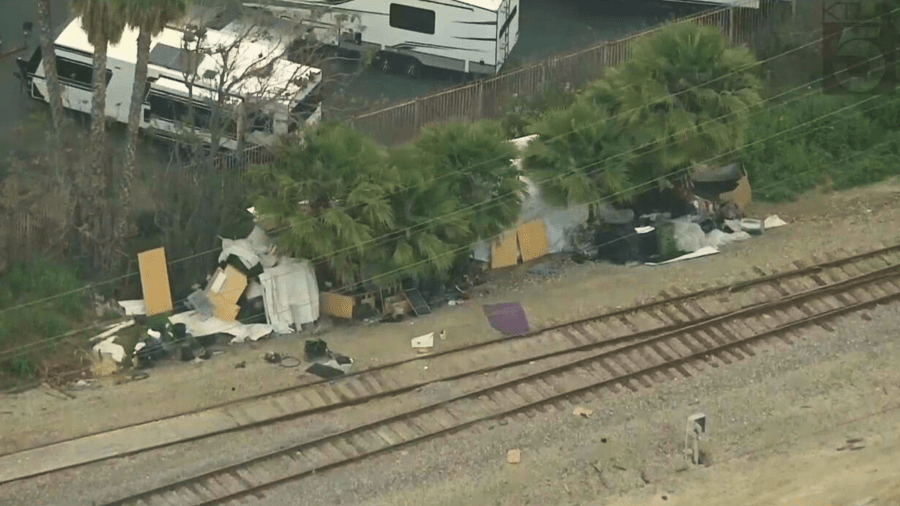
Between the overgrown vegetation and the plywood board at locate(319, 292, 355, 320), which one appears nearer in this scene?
the overgrown vegetation

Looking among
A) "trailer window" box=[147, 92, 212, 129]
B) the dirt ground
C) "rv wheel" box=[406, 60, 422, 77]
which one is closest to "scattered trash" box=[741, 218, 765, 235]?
the dirt ground

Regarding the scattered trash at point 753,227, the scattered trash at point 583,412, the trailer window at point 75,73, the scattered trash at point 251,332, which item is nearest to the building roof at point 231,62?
the trailer window at point 75,73

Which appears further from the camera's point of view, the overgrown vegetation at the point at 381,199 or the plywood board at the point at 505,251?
the plywood board at the point at 505,251

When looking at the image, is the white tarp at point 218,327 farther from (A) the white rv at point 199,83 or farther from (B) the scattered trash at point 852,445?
(B) the scattered trash at point 852,445

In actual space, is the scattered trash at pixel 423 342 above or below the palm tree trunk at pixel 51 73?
below

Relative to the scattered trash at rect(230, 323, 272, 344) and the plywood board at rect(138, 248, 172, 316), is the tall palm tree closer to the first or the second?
the plywood board at rect(138, 248, 172, 316)

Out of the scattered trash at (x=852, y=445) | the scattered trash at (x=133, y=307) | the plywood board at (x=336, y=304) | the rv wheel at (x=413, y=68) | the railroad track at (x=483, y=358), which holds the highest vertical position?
the rv wheel at (x=413, y=68)

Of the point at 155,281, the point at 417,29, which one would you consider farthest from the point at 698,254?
the point at 155,281

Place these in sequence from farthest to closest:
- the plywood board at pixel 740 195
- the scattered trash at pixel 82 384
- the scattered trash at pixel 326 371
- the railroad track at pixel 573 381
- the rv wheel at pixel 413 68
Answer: the rv wheel at pixel 413 68
the plywood board at pixel 740 195
the scattered trash at pixel 326 371
the scattered trash at pixel 82 384
the railroad track at pixel 573 381
